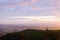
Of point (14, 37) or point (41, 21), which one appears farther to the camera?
point (41, 21)

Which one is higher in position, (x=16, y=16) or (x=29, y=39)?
(x=16, y=16)

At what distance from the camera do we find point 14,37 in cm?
132

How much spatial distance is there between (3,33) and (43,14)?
0.50 metres

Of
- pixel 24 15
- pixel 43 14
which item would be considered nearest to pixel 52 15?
pixel 43 14

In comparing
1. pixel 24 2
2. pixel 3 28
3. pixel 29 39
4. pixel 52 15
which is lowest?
pixel 29 39

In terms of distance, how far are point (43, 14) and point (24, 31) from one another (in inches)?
11.3

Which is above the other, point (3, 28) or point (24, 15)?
point (24, 15)

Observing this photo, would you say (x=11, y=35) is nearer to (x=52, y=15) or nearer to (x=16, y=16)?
(x=16, y=16)

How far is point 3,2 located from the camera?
1.45 metres

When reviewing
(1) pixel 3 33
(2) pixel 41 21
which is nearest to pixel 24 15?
(2) pixel 41 21

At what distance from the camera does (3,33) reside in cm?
146

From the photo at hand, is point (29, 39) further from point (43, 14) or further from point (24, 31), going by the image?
point (43, 14)

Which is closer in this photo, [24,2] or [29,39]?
[29,39]

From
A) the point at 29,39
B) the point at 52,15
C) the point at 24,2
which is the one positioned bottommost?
the point at 29,39
